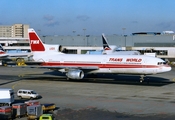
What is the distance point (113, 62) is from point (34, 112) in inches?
1064

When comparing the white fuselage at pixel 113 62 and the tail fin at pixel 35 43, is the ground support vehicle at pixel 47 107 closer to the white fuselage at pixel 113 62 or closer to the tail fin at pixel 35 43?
the white fuselage at pixel 113 62

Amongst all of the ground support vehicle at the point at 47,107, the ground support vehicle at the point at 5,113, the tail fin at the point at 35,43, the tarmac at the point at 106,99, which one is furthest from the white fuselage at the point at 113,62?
the ground support vehicle at the point at 5,113

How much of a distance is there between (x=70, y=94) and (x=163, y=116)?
14.4 metres

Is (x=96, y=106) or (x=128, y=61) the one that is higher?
(x=128, y=61)

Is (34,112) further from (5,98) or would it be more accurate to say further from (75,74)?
(75,74)

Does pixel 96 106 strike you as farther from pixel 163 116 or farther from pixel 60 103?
pixel 163 116

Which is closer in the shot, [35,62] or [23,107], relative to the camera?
[23,107]

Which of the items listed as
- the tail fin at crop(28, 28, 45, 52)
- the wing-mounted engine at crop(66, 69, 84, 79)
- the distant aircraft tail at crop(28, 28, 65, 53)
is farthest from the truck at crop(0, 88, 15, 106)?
the tail fin at crop(28, 28, 45, 52)

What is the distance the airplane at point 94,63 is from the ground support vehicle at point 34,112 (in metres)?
24.5

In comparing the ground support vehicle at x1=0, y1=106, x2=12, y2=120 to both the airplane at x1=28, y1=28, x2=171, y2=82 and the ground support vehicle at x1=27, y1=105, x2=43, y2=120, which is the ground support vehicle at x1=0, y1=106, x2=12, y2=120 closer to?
the ground support vehicle at x1=27, y1=105, x2=43, y2=120

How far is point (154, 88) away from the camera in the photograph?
4459 centimetres

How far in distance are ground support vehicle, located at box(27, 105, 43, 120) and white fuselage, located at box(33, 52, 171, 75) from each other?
26039 mm

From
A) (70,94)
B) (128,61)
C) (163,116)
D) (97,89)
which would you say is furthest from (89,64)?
(163,116)

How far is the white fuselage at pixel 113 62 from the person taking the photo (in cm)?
4912
